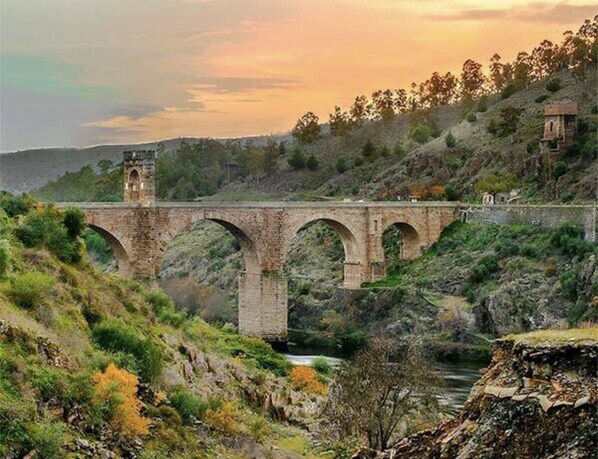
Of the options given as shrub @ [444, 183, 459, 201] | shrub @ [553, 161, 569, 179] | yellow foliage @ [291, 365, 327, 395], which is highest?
shrub @ [553, 161, 569, 179]

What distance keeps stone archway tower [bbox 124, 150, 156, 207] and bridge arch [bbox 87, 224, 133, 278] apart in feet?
6.64

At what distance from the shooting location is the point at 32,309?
67.2ft

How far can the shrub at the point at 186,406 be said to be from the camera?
20500mm

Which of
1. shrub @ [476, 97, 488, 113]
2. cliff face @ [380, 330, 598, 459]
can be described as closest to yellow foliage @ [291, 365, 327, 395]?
cliff face @ [380, 330, 598, 459]

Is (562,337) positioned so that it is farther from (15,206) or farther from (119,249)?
(119,249)

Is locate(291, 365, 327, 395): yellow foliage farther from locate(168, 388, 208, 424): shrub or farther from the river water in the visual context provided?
locate(168, 388, 208, 424): shrub

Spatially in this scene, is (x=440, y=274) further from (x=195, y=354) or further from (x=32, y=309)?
(x=32, y=309)

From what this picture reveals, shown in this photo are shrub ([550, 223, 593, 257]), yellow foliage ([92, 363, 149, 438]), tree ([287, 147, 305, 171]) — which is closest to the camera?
yellow foliage ([92, 363, 149, 438])

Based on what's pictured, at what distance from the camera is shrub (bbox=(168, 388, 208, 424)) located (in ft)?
67.3

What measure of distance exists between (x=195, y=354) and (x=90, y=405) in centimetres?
835

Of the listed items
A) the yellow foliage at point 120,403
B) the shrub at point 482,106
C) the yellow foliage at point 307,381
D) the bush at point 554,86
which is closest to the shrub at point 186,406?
the yellow foliage at point 120,403

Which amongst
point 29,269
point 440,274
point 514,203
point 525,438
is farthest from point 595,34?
point 525,438

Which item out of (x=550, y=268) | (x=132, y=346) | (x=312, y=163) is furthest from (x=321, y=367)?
(x=312, y=163)

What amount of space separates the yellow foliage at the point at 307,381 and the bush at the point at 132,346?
360 inches
